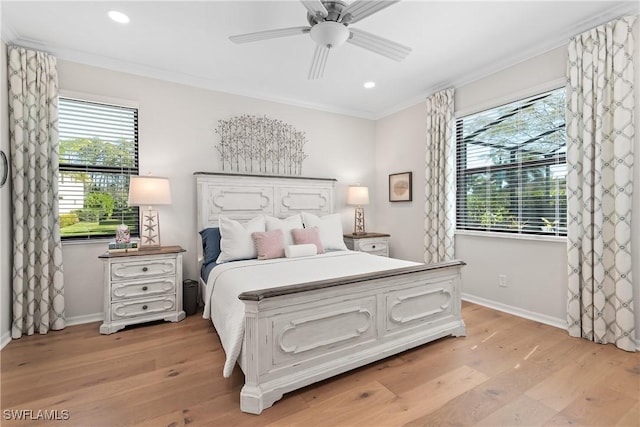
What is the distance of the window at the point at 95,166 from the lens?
297 cm

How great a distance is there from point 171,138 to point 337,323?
2810 millimetres

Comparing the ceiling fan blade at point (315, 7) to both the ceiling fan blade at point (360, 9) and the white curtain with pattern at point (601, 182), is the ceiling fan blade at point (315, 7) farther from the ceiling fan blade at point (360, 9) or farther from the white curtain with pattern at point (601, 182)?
the white curtain with pattern at point (601, 182)

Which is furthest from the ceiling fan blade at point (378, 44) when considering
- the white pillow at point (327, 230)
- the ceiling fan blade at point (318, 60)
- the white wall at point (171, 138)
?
the white wall at point (171, 138)

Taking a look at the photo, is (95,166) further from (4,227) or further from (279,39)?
(279,39)

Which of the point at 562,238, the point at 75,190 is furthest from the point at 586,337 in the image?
the point at 75,190

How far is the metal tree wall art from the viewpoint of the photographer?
146 inches

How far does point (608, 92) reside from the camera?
241 centimetres

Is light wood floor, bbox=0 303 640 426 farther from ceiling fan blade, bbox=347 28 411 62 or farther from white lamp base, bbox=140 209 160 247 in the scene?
ceiling fan blade, bbox=347 28 411 62

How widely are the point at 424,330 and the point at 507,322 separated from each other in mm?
1133

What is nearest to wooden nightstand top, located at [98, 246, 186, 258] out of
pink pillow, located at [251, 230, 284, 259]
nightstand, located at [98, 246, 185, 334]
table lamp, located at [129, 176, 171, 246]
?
nightstand, located at [98, 246, 185, 334]

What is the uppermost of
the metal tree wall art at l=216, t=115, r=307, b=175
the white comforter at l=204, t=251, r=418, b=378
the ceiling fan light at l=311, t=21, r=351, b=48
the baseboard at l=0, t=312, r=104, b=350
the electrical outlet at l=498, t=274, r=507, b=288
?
the ceiling fan light at l=311, t=21, r=351, b=48

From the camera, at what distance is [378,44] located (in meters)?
2.15

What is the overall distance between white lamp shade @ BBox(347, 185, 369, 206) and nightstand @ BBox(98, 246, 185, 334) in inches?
95.0

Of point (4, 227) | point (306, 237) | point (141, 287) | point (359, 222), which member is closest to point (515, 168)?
point (359, 222)
